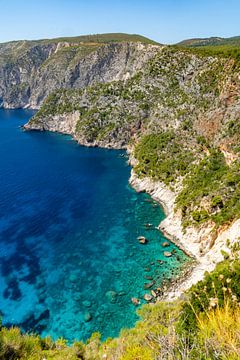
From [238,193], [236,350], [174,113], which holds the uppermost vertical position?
[236,350]

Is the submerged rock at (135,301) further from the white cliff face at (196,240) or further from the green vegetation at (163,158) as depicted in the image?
the green vegetation at (163,158)

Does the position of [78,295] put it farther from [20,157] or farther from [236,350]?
[20,157]

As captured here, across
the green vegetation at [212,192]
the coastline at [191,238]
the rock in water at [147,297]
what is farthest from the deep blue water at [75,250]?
the green vegetation at [212,192]

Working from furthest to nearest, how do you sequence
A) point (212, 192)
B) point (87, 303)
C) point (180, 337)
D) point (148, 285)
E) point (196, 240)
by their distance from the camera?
point (212, 192), point (196, 240), point (148, 285), point (87, 303), point (180, 337)

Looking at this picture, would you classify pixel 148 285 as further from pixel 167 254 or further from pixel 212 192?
pixel 212 192

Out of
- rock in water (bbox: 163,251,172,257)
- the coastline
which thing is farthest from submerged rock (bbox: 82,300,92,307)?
rock in water (bbox: 163,251,172,257)

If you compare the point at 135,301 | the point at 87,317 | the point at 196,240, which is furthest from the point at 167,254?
the point at 87,317

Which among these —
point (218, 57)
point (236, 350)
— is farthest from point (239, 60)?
point (236, 350)
